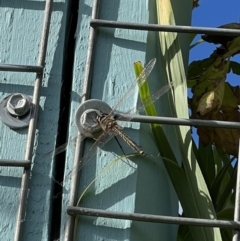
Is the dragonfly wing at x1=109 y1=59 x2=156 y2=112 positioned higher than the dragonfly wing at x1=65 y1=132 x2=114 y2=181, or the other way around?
the dragonfly wing at x1=109 y1=59 x2=156 y2=112

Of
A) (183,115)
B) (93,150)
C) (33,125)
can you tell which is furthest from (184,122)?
(33,125)

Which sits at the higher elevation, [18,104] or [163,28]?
[163,28]

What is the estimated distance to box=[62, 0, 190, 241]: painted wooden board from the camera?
1.43 m

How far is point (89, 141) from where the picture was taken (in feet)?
4.82

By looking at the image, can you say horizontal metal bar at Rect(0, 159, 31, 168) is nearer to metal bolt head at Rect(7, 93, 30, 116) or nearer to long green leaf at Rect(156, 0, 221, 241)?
metal bolt head at Rect(7, 93, 30, 116)

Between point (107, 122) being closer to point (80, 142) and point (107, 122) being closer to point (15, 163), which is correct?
point (80, 142)

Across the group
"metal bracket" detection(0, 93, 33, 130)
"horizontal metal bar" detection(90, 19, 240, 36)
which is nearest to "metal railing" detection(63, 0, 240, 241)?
"horizontal metal bar" detection(90, 19, 240, 36)

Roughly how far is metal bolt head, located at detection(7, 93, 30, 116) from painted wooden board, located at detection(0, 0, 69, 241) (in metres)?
0.03

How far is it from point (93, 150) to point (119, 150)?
54 mm

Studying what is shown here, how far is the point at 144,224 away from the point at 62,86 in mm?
324

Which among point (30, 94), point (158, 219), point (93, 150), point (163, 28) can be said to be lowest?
point (158, 219)

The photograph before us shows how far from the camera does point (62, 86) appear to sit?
5.07 ft

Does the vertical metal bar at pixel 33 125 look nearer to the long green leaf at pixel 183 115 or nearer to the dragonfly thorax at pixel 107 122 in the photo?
the dragonfly thorax at pixel 107 122

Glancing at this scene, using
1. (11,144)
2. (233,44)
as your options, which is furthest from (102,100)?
(233,44)
